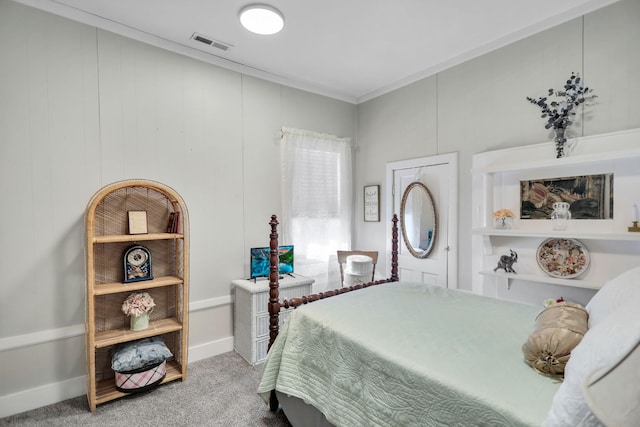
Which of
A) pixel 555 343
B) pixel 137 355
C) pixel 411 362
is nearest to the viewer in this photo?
pixel 555 343

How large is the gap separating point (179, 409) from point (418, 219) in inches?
110

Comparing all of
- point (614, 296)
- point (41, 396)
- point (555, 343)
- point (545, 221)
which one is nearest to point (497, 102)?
point (545, 221)

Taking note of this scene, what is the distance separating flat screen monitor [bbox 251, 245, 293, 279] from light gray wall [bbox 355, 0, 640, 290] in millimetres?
1229

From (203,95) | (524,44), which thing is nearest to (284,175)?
(203,95)

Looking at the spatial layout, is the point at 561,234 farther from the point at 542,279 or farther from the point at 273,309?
the point at 273,309

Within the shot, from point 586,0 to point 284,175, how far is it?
2.88m

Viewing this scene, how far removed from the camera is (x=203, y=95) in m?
2.99

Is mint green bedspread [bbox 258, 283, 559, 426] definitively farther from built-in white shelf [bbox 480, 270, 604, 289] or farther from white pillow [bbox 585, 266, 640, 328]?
built-in white shelf [bbox 480, 270, 604, 289]

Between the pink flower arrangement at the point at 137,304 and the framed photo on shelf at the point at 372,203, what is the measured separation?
2.61m

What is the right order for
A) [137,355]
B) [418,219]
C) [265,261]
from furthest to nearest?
[418,219]
[265,261]
[137,355]

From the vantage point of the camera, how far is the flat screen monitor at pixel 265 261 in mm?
3146

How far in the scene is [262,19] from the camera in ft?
7.82

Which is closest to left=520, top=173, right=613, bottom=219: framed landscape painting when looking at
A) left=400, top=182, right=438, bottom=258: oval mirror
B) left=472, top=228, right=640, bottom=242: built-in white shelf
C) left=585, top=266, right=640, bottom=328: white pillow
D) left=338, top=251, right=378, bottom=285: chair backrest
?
left=472, top=228, right=640, bottom=242: built-in white shelf

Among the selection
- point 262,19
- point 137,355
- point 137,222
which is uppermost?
point 262,19
